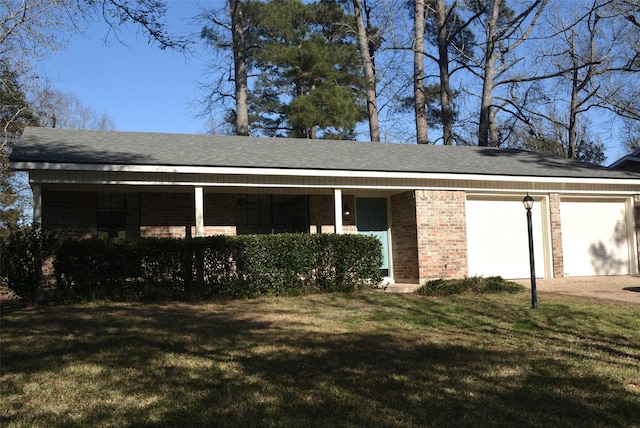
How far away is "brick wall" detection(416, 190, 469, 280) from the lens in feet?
46.9

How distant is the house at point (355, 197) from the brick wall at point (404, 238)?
0.05 m

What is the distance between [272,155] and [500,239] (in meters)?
6.60

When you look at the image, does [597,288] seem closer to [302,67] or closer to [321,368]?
[321,368]

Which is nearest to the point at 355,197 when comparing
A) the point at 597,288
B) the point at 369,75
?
the point at 597,288

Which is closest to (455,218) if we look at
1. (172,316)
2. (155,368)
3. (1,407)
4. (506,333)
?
(506,333)

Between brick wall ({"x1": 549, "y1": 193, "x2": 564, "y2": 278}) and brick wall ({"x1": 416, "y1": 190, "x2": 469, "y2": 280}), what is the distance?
2.69 m

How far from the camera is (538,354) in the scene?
6285mm

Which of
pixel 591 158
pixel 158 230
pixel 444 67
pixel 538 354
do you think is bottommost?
pixel 538 354

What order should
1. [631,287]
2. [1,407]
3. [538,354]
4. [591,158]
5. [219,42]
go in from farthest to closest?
[591,158] → [219,42] → [631,287] → [538,354] → [1,407]

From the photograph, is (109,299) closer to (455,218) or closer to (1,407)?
(1,407)

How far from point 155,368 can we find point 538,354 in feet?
13.3

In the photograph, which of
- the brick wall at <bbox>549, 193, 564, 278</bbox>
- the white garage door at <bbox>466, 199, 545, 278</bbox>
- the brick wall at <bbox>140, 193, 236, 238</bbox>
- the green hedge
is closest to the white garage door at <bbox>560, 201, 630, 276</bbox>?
the brick wall at <bbox>549, 193, 564, 278</bbox>

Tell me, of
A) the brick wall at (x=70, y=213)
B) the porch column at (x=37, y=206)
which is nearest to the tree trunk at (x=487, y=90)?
the brick wall at (x=70, y=213)

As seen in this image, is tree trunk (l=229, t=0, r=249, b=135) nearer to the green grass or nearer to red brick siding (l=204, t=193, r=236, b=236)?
red brick siding (l=204, t=193, r=236, b=236)
